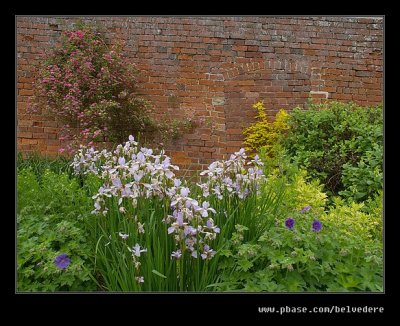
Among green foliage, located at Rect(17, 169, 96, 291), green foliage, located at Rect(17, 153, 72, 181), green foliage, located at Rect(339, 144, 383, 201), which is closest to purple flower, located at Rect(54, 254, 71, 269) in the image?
green foliage, located at Rect(17, 169, 96, 291)

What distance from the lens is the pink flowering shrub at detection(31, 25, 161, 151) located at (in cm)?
587

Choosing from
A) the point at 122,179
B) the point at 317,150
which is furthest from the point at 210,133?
the point at 122,179

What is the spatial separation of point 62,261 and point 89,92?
410 centimetres

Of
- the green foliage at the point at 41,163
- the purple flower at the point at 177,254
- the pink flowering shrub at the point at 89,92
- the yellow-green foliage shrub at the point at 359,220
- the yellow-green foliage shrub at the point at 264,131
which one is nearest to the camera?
the purple flower at the point at 177,254

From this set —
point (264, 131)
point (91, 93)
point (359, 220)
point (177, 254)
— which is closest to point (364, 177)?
point (359, 220)

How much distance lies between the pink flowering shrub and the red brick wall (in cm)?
21

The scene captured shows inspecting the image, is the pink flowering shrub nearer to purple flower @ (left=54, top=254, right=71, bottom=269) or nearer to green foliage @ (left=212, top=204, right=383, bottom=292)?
purple flower @ (left=54, top=254, right=71, bottom=269)

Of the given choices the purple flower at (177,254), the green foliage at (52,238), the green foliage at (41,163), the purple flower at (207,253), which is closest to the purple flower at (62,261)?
the green foliage at (52,238)

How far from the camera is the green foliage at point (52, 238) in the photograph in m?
2.14

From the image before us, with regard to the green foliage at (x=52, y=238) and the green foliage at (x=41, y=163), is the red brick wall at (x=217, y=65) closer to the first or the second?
the green foliage at (x=41, y=163)

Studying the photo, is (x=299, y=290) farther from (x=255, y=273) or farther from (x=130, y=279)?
(x=130, y=279)

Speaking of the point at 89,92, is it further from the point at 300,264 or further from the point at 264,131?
the point at 300,264

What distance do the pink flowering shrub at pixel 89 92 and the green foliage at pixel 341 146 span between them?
1981 millimetres

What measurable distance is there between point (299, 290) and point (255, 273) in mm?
209
